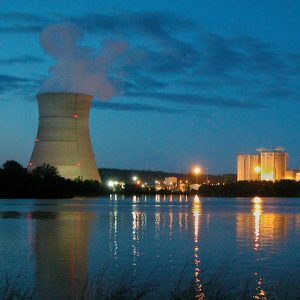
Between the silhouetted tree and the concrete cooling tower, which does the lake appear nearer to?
A: the concrete cooling tower

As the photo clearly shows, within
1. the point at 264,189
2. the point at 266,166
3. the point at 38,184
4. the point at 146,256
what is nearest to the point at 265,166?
the point at 266,166

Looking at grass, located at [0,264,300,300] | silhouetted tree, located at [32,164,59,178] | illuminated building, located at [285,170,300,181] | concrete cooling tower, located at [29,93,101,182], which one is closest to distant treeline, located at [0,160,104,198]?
silhouetted tree, located at [32,164,59,178]

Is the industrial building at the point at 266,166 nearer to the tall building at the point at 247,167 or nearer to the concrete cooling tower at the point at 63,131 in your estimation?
the tall building at the point at 247,167

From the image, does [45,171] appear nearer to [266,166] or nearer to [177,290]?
[177,290]

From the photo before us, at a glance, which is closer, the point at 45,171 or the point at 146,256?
the point at 146,256

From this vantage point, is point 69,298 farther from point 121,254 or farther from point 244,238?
point 244,238
